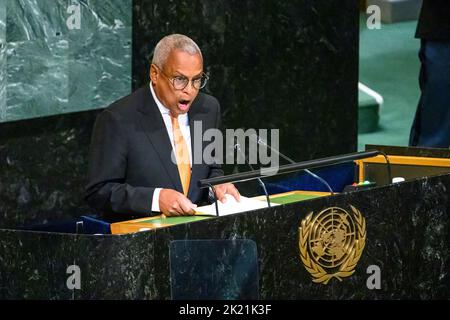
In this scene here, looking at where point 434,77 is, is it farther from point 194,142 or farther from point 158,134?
point 158,134

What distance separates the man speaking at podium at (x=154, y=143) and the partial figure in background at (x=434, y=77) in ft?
8.82

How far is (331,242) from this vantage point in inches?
225

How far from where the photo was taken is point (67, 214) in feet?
27.3

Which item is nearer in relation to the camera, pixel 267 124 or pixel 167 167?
pixel 167 167

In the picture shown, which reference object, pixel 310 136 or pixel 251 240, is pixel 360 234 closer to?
pixel 251 240

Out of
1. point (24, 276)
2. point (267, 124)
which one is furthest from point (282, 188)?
point (267, 124)

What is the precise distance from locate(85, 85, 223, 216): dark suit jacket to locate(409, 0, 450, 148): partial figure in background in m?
2.79

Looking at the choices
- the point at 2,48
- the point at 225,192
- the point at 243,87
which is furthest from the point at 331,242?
the point at 243,87

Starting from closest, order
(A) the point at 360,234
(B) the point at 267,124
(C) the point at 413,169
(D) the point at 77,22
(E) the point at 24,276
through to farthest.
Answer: (E) the point at 24,276, (A) the point at 360,234, (C) the point at 413,169, (D) the point at 77,22, (B) the point at 267,124

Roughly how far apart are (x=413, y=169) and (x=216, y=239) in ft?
4.69

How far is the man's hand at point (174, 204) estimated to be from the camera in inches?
224

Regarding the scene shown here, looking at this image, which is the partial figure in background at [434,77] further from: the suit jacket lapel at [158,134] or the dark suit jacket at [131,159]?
the suit jacket lapel at [158,134]

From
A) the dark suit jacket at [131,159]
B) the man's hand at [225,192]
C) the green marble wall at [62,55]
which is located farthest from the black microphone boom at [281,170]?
the green marble wall at [62,55]
